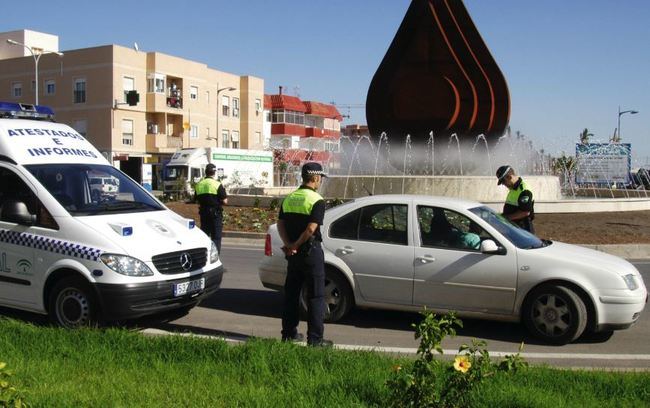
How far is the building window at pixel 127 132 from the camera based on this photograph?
52844mm

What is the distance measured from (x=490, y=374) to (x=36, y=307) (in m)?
4.81

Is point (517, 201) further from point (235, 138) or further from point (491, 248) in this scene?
point (235, 138)

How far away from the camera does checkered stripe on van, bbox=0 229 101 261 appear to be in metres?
6.41

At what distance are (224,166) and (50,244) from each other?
37.0 metres

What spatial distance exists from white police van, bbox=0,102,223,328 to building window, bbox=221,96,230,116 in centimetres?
5814

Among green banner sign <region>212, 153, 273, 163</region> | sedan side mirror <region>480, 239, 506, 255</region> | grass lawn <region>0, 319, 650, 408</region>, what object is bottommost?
grass lawn <region>0, 319, 650, 408</region>

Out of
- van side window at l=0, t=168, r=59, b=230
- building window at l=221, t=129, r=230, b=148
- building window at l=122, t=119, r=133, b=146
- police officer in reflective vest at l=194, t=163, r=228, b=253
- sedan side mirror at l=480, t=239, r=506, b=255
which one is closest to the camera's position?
van side window at l=0, t=168, r=59, b=230

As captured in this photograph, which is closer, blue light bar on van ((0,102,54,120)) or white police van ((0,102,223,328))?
white police van ((0,102,223,328))

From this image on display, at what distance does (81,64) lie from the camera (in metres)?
52.7

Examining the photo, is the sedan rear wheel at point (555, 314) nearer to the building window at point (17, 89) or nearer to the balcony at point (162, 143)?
the balcony at point (162, 143)

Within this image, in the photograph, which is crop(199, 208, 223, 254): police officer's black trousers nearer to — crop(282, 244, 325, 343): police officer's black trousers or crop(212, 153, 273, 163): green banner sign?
crop(282, 244, 325, 343): police officer's black trousers

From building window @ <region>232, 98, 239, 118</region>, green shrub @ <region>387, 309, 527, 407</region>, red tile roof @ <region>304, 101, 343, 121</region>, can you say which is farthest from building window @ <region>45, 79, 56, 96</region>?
green shrub @ <region>387, 309, 527, 407</region>

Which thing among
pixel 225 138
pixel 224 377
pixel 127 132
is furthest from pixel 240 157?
pixel 224 377

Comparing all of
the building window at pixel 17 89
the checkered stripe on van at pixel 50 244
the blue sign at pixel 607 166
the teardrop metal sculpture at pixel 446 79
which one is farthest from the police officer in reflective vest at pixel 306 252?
the building window at pixel 17 89
